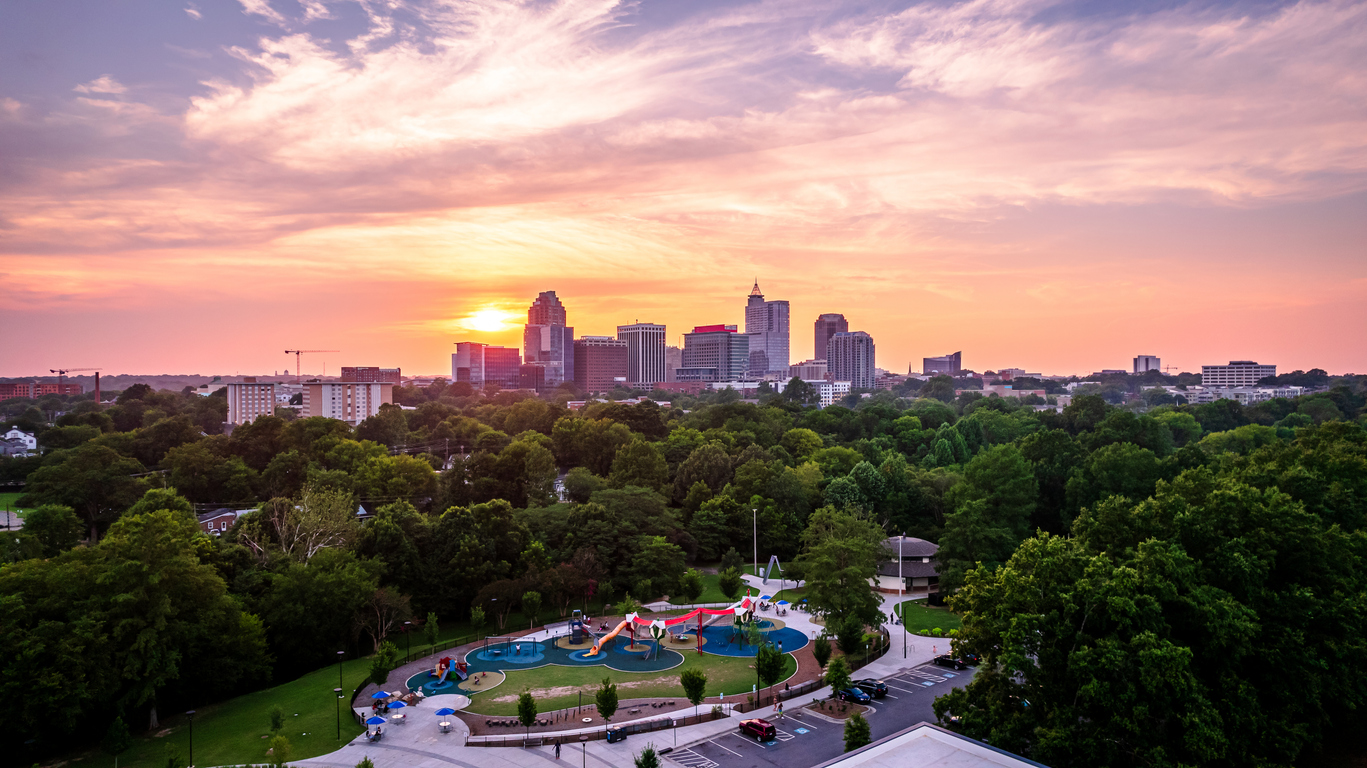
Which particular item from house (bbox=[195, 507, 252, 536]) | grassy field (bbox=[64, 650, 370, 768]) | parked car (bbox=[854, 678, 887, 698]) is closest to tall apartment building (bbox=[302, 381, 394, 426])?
house (bbox=[195, 507, 252, 536])

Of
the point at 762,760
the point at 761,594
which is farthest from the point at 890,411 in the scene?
the point at 762,760

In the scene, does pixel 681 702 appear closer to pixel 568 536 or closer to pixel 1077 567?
pixel 1077 567

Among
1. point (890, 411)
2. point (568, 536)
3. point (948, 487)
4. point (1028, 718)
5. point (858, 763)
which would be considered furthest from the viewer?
point (890, 411)

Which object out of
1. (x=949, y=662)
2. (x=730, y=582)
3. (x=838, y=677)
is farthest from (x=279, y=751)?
(x=730, y=582)

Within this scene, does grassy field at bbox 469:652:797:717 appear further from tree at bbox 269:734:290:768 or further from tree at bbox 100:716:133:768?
tree at bbox 100:716:133:768

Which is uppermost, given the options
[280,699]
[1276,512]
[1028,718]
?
[1276,512]

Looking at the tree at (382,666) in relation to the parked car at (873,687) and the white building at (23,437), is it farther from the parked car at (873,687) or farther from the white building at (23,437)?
the white building at (23,437)
